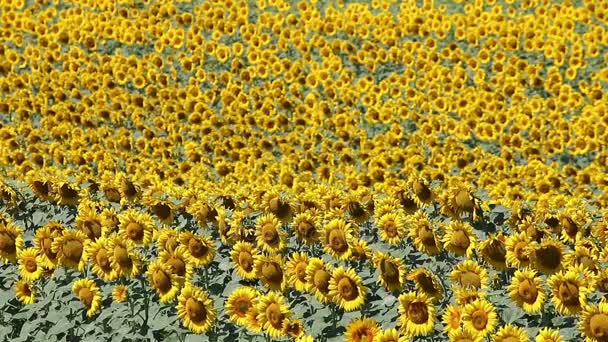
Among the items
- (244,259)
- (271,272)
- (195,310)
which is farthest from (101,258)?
(271,272)

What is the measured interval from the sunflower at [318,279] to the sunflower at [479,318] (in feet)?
3.01

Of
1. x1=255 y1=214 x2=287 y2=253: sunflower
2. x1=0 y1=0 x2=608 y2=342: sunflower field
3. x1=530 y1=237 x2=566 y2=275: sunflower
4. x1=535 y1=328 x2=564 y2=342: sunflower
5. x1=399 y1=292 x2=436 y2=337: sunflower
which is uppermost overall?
x1=530 y1=237 x2=566 y2=275: sunflower

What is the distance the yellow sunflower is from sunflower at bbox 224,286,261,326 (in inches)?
8.5

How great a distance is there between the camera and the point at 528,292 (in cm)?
524

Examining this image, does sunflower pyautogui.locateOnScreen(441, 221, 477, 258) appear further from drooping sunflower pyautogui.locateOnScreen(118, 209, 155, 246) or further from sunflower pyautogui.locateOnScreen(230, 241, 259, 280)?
drooping sunflower pyautogui.locateOnScreen(118, 209, 155, 246)

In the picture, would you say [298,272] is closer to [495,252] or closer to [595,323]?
[495,252]

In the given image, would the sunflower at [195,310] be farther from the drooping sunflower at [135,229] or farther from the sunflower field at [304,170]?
the drooping sunflower at [135,229]

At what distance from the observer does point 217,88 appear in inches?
617

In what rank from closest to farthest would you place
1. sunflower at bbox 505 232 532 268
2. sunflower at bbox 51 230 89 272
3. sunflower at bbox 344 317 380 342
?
1. sunflower at bbox 344 317 380 342
2. sunflower at bbox 505 232 532 268
3. sunflower at bbox 51 230 89 272

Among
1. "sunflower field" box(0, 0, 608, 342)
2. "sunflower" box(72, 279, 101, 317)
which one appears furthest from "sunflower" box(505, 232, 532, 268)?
"sunflower" box(72, 279, 101, 317)

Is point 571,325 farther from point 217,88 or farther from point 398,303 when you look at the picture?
point 217,88

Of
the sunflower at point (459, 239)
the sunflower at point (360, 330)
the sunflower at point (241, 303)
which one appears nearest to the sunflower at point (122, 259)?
the sunflower at point (241, 303)

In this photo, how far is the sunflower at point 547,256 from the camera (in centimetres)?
557

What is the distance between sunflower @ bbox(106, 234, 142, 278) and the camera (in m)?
5.92
